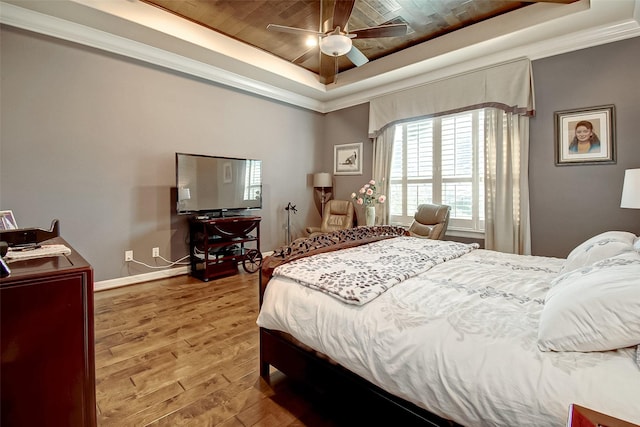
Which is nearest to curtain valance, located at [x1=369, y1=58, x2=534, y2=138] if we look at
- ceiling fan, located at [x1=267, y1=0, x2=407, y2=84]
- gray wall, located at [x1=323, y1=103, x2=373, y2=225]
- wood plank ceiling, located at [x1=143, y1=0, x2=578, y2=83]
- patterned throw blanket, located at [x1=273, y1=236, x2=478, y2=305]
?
gray wall, located at [x1=323, y1=103, x2=373, y2=225]

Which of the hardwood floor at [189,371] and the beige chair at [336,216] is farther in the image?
the beige chair at [336,216]

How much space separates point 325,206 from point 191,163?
2394 mm

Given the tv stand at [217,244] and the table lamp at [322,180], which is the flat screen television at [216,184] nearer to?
the tv stand at [217,244]

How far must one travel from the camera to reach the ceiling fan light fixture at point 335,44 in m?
2.58

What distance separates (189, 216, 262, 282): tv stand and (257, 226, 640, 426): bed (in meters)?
2.16

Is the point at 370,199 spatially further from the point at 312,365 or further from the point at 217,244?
the point at 312,365

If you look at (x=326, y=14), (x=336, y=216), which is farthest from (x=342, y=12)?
(x=336, y=216)

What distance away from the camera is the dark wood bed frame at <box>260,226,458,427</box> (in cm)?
111

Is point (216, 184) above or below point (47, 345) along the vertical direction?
above

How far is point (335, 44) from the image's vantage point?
2.63 metres

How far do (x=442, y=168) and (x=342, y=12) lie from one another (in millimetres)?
2623

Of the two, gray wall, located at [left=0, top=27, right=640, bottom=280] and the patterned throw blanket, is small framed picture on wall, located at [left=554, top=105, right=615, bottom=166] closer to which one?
gray wall, located at [left=0, top=27, right=640, bottom=280]

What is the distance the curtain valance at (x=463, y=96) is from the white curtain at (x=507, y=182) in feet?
0.52

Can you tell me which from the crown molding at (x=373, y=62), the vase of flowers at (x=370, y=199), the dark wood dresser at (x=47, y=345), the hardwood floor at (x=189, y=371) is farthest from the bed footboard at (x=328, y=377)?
the crown molding at (x=373, y=62)
